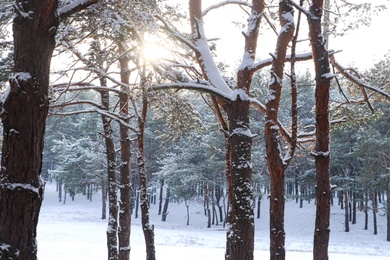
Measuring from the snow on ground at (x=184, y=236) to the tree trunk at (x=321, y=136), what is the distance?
1293cm

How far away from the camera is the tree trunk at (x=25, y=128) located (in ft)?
11.4

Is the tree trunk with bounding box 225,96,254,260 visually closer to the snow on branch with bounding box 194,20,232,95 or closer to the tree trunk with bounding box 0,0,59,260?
the snow on branch with bounding box 194,20,232,95

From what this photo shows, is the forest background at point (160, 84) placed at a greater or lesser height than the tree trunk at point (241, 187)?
greater

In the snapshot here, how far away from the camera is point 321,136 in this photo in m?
5.73

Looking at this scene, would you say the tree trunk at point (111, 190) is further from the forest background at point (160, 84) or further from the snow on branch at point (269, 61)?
the snow on branch at point (269, 61)

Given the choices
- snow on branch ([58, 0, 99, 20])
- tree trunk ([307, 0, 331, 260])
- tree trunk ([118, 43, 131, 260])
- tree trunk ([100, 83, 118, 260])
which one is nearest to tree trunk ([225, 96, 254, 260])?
tree trunk ([307, 0, 331, 260])

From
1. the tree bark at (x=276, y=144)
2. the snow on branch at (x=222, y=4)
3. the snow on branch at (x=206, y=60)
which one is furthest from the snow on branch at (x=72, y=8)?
the snow on branch at (x=222, y=4)

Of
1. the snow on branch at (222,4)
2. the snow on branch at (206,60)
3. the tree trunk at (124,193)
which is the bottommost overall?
the tree trunk at (124,193)

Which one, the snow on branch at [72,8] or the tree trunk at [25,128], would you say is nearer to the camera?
the tree trunk at [25,128]

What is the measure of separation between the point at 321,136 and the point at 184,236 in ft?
88.2

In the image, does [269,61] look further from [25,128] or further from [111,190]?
[111,190]

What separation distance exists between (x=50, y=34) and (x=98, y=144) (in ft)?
133

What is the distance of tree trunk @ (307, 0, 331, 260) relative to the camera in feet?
18.4

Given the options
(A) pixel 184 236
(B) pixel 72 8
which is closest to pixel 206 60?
(B) pixel 72 8
